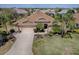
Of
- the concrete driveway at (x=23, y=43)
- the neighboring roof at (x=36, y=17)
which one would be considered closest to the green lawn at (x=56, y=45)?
the concrete driveway at (x=23, y=43)

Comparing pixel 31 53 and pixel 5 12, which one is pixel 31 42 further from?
pixel 5 12

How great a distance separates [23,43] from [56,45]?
0.31 meters

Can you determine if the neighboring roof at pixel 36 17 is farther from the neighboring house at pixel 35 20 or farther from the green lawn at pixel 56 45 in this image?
the green lawn at pixel 56 45

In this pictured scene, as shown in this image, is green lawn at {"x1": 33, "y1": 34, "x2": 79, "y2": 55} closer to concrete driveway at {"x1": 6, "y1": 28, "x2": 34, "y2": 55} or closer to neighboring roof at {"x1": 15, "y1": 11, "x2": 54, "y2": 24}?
concrete driveway at {"x1": 6, "y1": 28, "x2": 34, "y2": 55}

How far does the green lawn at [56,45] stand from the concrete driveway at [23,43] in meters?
0.06

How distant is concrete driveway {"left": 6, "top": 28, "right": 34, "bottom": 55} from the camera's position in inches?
124

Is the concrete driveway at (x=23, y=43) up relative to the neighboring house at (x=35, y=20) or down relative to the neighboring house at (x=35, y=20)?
down

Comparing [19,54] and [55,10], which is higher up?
[55,10]

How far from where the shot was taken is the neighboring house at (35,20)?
10.3 feet

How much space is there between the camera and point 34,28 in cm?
315

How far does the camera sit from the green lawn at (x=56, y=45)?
3.14 m

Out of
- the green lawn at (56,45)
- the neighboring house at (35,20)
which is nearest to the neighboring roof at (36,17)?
the neighboring house at (35,20)
